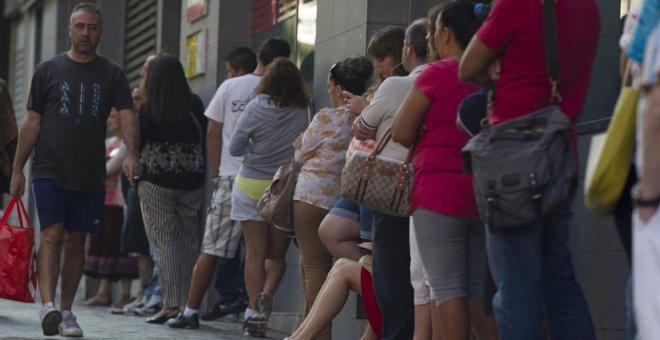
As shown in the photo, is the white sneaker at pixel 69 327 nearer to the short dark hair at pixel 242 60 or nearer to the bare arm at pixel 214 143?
the bare arm at pixel 214 143

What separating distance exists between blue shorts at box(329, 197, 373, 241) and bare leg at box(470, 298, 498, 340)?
4.26 feet

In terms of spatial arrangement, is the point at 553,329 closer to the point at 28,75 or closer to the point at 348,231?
the point at 348,231

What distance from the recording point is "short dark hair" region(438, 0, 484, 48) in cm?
648

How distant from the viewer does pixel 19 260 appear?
9.56 metres

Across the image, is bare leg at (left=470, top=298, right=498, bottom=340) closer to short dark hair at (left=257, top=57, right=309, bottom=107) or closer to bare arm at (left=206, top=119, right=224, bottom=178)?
short dark hair at (left=257, top=57, right=309, bottom=107)

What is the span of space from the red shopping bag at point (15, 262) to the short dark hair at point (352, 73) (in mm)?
2262

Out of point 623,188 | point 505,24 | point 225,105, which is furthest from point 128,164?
point 623,188

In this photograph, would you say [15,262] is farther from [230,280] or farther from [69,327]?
[230,280]

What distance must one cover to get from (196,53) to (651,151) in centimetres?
A: 999

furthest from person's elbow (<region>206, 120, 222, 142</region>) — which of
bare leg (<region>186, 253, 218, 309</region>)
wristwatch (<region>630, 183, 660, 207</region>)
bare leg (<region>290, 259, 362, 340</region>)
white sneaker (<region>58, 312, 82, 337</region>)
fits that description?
wristwatch (<region>630, 183, 660, 207</region>)

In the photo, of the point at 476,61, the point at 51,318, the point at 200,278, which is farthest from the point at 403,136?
the point at 200,278

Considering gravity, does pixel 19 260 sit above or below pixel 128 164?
below

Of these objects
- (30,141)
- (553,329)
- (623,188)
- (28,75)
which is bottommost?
(553,329)

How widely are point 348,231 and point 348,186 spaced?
1248 millimetres
